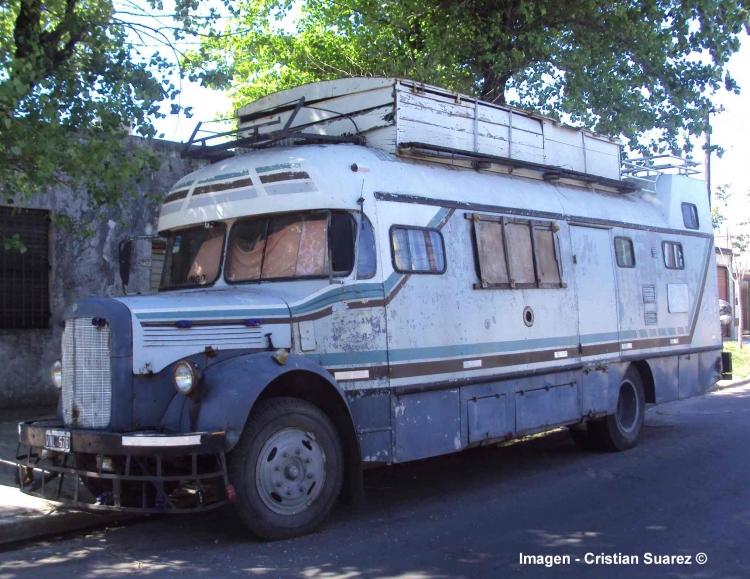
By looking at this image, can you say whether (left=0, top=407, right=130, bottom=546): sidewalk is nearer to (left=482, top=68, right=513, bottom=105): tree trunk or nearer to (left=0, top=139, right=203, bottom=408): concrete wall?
(left=0, top=139, right=203, bottom=408): concrete wall

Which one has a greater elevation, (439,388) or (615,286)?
(615,286)

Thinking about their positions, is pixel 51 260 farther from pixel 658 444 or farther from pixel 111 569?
pixel 658 444

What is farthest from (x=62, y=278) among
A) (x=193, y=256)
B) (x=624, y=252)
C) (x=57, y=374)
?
(x=624, y=252)

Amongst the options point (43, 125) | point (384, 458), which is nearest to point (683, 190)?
point (384, 458)

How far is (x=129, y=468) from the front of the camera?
18.0 ft

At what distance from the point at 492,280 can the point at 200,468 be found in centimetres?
363

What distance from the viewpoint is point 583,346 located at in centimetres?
921

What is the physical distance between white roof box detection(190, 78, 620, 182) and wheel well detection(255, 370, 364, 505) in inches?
89.2

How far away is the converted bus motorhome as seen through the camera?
18.9 feet

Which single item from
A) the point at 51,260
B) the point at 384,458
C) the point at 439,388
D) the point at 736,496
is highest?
the point at 51,260

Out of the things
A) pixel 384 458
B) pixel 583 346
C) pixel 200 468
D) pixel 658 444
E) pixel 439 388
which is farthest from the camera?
pixel 658 444

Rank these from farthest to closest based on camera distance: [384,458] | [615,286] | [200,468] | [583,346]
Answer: [615,286]
[583,346]
[384,458]
[200,468]

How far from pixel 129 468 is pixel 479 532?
9.07ft

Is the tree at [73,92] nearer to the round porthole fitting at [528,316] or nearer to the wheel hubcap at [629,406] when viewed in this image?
the round porthole fitting at [528,316]
